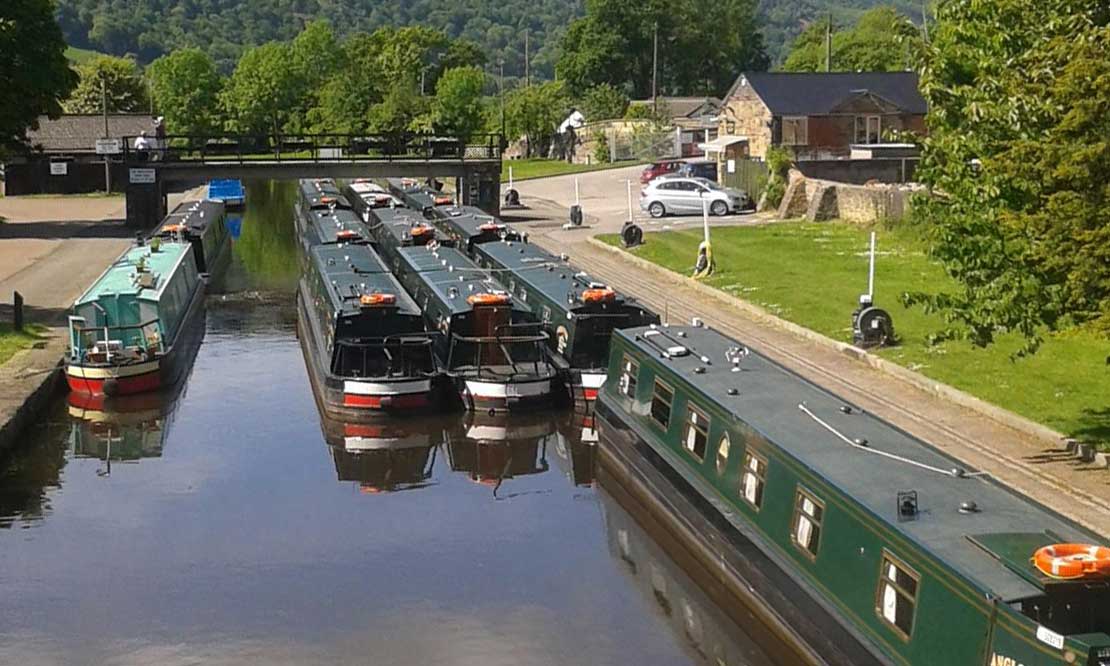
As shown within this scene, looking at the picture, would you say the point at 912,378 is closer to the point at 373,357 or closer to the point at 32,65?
the point at 373,357

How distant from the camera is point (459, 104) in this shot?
100625mm

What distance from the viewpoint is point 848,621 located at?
1388 centimetres

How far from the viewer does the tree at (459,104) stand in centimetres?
9638

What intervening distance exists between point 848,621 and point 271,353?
71.8 ft

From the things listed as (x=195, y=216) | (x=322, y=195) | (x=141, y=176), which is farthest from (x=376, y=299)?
(x=141, y=176)

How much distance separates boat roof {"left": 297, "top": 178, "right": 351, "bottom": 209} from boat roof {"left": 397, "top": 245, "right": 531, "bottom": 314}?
483 inches

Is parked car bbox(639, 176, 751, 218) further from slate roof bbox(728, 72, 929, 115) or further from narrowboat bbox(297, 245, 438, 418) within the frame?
narrowboat bbox(297, 245, 438, 418)

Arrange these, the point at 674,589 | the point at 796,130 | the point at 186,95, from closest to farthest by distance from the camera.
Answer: the point at 674,589 < the point at 796,130 < the point at 186,95

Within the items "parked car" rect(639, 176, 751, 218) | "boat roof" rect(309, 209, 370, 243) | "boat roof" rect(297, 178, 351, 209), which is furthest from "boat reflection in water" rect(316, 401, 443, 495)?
"parked car" rect(639, 176, 751, 218)

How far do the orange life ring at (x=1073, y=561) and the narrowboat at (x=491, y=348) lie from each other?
49.8 ft

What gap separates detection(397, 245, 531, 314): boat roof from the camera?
2817 centimetres

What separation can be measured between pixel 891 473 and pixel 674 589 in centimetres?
451

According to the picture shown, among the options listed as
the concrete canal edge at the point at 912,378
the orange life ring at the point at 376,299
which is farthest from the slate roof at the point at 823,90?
the orange life ring at the point at 376,299

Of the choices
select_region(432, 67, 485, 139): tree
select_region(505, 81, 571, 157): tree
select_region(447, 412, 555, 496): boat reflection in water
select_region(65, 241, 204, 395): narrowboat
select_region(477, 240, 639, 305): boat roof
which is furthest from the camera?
select_region(505, 81, 571, 157): tree
